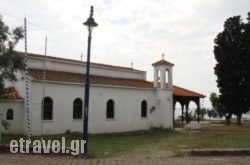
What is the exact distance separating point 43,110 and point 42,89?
1449 millimetres

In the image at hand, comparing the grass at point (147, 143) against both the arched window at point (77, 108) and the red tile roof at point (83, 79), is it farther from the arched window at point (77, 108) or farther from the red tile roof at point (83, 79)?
the red tile roof at point (83, 79)

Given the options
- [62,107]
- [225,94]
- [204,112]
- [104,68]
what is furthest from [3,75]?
[204,112]

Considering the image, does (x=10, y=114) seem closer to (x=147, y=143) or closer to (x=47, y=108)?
(x=47, y=108)

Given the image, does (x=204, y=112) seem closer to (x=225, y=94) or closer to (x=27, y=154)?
(x=225, y=94)

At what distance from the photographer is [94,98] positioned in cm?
3347

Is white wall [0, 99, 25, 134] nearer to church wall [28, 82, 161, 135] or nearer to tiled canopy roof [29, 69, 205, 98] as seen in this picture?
church wall [28, 82, 161, 135]

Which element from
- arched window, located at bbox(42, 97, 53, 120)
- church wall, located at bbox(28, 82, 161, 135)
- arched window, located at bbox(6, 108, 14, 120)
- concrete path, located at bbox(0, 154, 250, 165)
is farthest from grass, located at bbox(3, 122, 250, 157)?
concrete path, located at bbox(0, 154, 250, 165)

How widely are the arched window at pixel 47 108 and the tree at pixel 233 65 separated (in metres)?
21.8

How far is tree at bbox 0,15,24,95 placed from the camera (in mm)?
23578

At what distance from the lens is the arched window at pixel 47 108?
29.9 metres

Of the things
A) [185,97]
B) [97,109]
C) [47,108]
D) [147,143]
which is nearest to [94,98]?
[97,109]

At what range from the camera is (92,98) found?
33281 mm

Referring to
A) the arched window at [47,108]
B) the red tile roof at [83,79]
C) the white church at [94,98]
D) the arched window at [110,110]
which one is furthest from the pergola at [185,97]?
the arched window at [47,108]

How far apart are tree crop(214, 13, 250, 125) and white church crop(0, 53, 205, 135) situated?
3914 millimetres
